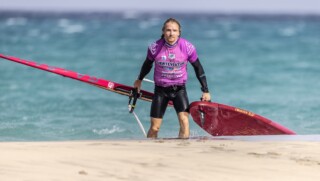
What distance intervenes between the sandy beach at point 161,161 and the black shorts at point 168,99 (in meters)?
0.71

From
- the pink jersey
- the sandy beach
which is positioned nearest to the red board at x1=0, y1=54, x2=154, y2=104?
the pink jersey

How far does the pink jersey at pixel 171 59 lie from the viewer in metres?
8.39

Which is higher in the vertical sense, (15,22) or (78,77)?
(15,22)

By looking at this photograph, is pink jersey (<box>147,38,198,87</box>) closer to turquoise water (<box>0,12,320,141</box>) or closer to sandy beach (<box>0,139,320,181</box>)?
sandy beach (<box>0,139,320,181</box>)

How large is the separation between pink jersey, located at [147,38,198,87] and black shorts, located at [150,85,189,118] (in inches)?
3.3

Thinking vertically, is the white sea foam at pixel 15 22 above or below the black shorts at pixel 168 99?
above

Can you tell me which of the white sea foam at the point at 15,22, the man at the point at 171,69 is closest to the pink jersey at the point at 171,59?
the man at the point at 171,69

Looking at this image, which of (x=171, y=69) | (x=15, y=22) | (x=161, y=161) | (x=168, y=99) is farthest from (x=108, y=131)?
(x=15, y=22)

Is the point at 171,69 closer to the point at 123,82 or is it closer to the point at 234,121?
the point at 234,121

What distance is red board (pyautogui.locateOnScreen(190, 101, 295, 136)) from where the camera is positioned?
29.3 ft

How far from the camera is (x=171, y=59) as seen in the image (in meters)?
8.38

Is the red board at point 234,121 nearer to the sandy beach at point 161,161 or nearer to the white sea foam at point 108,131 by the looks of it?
the sandy beach at point 161,161

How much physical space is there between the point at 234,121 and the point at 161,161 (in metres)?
2.08

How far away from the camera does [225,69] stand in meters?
26.1
